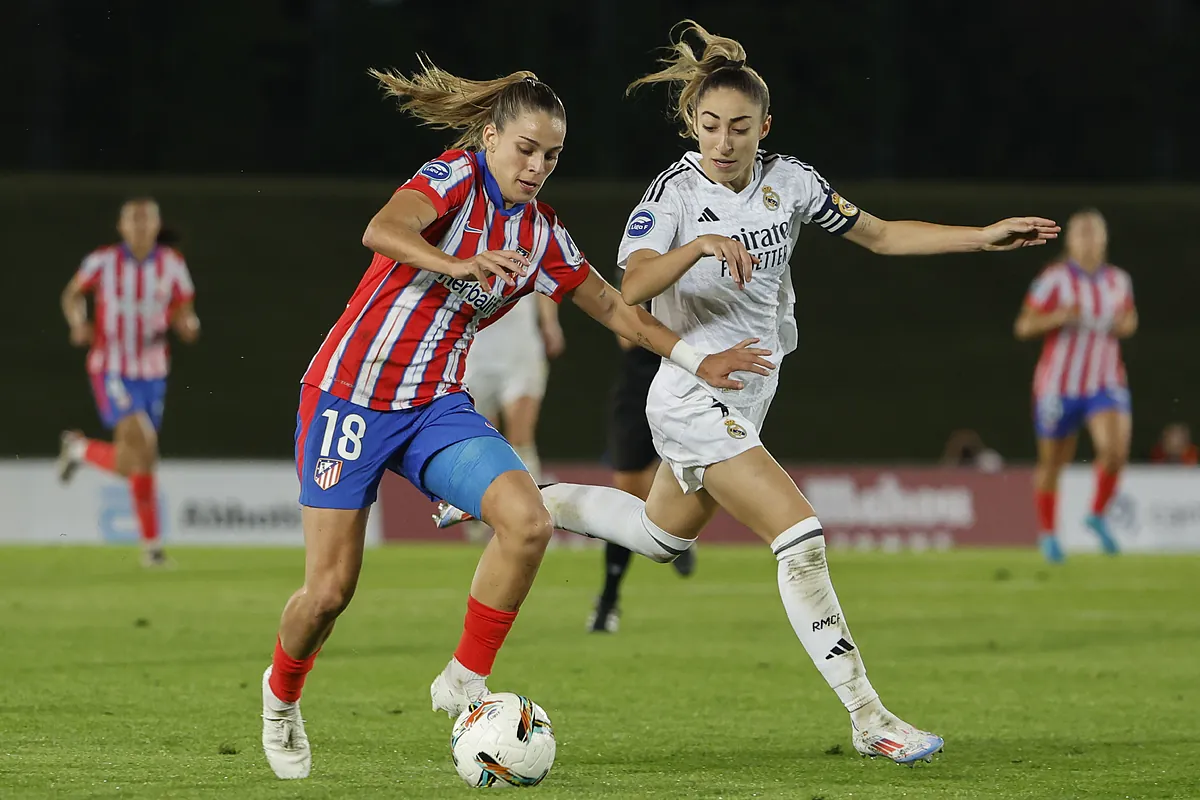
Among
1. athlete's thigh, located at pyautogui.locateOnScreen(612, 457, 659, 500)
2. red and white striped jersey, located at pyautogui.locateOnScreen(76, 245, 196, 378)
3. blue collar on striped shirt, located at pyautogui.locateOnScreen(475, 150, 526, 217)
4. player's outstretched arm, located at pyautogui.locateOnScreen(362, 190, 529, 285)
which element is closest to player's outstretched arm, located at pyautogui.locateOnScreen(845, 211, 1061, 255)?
blue collar on striped shirt, located at pyautogui.locateOnScreen(475, 150, 526, 217)

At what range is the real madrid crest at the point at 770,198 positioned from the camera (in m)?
5.84

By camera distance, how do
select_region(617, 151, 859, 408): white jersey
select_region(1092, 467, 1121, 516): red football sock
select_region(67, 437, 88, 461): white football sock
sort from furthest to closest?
select_region(1092, 467, 1121, 516): red football sock < select_region(67, 437, 88, 461): white football sock < select_region(617, 151, 859, 408): white jersey

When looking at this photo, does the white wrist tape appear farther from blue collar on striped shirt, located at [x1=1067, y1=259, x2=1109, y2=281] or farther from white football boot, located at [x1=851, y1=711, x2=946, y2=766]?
blue collar on striped shirt, located at [x1=1067, y1=259, x2=1109, y2=281]

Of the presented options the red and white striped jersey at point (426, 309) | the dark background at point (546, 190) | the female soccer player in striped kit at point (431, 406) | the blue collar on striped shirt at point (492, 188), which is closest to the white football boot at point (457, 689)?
the female soccer player in striped kit at point (431, 406)

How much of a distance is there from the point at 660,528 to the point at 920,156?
45.8 feet

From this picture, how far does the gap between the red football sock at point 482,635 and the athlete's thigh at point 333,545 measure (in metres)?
0.41

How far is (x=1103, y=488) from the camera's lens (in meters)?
13.9

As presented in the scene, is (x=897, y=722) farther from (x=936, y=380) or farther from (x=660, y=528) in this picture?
(x=936, y=380)

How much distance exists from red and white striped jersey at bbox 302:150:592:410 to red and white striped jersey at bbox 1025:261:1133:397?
973 centimetres

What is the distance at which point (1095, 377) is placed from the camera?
14.0m

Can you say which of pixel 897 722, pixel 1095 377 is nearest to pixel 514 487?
pixel 897 722

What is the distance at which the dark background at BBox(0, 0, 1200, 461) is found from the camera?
1805 cm

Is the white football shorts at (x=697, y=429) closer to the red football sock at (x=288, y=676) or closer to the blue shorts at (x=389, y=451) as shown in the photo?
the blue shorts at (x=389, y=451)

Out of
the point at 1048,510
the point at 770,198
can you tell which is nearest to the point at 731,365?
the point at 770,198
